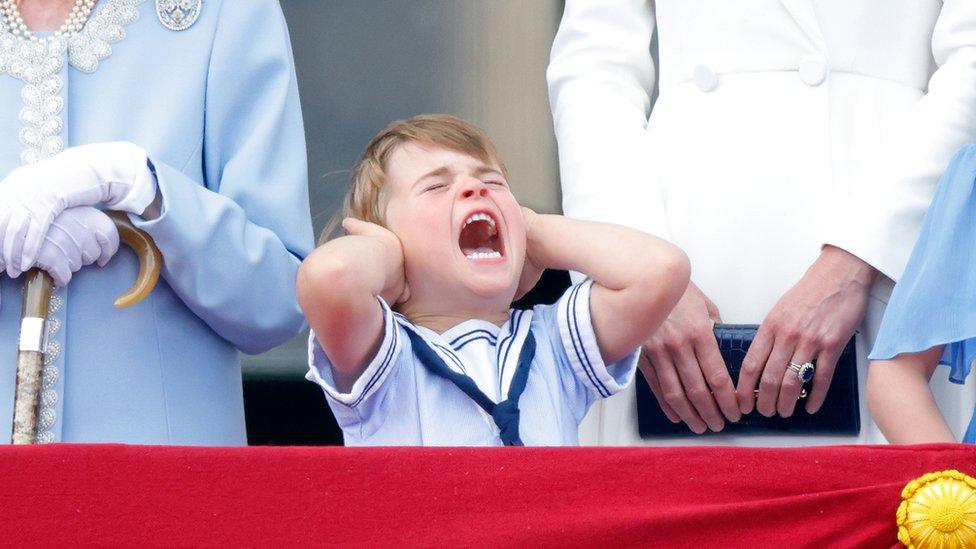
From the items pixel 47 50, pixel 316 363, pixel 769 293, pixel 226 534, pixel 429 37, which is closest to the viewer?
pixel 226 534

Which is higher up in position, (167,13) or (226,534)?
(167,13)

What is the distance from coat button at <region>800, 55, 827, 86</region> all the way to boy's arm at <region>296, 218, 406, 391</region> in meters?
0.71

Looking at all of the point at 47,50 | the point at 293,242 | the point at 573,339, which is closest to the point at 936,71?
the point at 573,339

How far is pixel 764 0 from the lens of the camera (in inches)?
87.4

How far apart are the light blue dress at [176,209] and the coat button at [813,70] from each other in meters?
0.72

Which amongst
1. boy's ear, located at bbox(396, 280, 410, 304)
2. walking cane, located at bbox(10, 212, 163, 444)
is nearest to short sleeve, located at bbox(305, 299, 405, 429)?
boy's ear, located at bbox(396, 280, 410, 304)

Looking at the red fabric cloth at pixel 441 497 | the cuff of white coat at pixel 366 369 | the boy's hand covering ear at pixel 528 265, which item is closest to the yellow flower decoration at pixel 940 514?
the red fabric cloth at pixel 441 497

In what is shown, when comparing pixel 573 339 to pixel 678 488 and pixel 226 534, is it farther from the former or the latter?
pixel 226 534

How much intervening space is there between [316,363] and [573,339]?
325mm

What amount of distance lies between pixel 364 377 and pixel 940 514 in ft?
2.34

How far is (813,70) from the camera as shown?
85.3 inches

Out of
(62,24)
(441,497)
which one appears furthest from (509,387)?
(62,24)

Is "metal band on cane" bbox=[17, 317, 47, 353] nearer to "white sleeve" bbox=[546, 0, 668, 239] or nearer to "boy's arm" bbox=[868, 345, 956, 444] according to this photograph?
"white sleeve" bbox=[546, 0, 668, 239]

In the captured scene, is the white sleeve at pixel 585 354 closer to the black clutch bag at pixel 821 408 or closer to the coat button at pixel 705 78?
the black clutch bag at pixel 821 408
